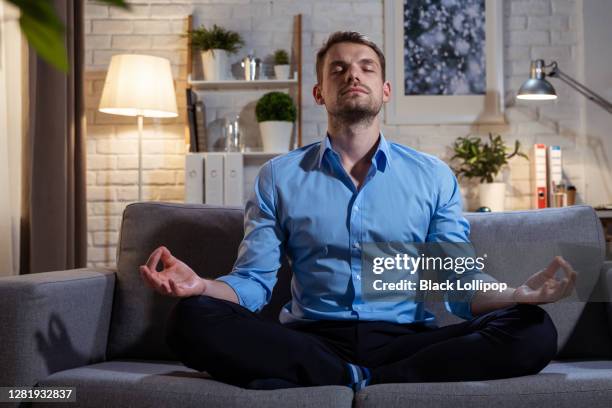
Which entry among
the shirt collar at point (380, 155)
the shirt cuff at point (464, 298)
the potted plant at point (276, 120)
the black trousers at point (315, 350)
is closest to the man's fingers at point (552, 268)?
the black trousers at point (315, 350)

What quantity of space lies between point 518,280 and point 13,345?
1218 mm

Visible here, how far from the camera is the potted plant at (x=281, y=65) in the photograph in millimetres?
3764

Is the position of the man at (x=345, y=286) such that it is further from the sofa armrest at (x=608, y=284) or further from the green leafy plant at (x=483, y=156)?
the green leafy plant at (x=483, y=156)

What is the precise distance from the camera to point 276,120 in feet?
12.0

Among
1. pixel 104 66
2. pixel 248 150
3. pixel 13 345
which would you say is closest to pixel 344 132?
pixel 13 345

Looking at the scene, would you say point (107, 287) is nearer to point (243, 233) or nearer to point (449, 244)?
point (243, 233)

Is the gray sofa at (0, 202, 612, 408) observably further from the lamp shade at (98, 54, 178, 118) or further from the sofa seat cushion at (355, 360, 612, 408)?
the lamp shade at (98, 54, 178, 118)

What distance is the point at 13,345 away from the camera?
1.39 meters

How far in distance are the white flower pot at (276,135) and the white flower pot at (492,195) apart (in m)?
1.09

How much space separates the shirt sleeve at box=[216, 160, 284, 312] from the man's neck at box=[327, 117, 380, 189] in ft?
0.65

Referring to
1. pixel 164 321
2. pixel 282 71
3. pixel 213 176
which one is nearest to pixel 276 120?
pixel 282 71

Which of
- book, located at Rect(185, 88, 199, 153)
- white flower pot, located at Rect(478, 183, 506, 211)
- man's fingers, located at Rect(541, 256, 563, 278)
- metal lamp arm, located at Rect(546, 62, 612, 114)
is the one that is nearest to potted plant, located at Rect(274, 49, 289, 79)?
book, located at Rect(185, 88, 199, 153)

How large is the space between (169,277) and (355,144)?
2.13 ft

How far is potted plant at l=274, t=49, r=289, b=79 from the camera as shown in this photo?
12.3ft
